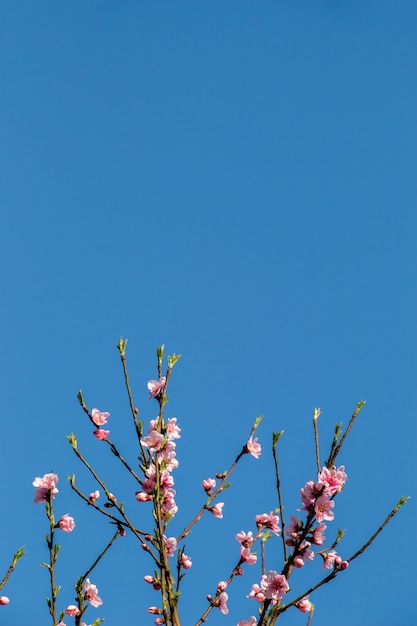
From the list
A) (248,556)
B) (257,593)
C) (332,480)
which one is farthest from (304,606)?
(332,480)

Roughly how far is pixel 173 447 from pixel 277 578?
1.21 m

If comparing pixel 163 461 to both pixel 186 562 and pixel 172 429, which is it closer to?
pixel 172 429

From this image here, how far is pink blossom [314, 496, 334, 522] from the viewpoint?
457 centimetres

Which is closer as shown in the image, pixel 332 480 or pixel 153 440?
pixel 332 480

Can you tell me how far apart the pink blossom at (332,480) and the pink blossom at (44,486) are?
2.04m

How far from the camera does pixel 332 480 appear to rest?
4.55 m

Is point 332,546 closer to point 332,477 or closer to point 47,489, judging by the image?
point 332,477

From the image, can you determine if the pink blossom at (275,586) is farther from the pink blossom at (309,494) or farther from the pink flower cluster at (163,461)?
the pink flower cluster at (163,461)

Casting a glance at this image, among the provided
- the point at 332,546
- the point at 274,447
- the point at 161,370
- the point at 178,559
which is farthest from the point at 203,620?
the point at 161,370

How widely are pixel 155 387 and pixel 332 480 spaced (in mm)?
1499

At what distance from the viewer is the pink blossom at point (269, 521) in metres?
5.38

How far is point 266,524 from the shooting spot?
5.39 meters

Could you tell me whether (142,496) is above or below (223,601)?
above

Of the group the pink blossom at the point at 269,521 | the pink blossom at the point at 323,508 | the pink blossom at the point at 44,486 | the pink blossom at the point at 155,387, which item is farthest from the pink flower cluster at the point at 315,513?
the pink blossom at the point at 44,486
